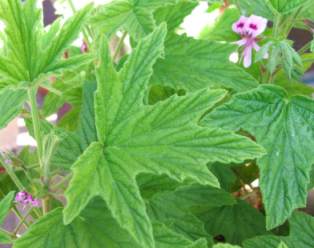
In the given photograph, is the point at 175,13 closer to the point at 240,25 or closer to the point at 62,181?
the point at 240,25

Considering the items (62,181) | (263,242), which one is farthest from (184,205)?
(62,181)

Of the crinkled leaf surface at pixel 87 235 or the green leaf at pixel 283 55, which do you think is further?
the green leaf at pixel 283 55

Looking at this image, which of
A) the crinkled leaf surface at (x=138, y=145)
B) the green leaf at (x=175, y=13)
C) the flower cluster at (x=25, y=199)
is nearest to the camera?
the crinkled leaf surface at (x=138, y=145)

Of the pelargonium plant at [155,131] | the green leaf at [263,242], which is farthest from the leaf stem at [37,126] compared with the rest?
the green leaf at [263,242]

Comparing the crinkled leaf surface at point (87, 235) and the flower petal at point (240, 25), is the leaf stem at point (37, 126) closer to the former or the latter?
the crinkled leaf surface at point (87, 235)

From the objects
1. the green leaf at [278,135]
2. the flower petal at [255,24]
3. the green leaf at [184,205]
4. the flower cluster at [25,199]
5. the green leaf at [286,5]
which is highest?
the green leaf at [286,5]

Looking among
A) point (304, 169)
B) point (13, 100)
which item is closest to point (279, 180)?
point (304, 169)
